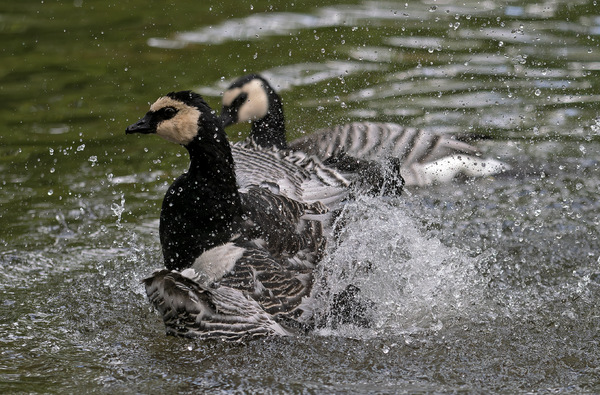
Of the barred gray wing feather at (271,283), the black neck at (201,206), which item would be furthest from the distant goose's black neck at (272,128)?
the barred gray wing feather at (271,283)

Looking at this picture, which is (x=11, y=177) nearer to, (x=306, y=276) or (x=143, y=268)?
(x=143, y=268)

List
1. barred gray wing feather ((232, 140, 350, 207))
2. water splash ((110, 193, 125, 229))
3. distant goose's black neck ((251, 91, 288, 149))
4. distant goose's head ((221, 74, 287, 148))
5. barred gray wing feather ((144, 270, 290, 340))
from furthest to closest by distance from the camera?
distant goose's head ((221, 74, 287, 148))
distant goose's black neck ((251, 91, 288, 149))
water splash ((110, 193, 125, 229))
barred gray wing feather ((232, 140, 350, 207))
barred gray wing feather ((144, 270, 290, 340))

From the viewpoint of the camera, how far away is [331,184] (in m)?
7.20

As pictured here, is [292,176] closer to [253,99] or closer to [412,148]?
[412,148]

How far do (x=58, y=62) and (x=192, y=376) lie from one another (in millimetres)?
6794

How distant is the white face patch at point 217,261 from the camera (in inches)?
224

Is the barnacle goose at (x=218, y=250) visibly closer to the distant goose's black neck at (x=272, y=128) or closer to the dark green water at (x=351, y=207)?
the dark green water at (x=351, y=207)

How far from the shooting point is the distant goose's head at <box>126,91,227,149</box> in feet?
19.1

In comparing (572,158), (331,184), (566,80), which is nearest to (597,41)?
(566,80)

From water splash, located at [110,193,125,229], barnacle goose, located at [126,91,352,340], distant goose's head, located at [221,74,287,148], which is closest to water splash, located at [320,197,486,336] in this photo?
barnacle goose, located at [126,91,352,340]

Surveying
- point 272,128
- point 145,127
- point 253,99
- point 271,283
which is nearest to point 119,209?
point 272,128

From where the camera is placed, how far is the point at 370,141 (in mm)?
8727

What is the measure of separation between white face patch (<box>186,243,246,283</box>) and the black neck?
0.06m

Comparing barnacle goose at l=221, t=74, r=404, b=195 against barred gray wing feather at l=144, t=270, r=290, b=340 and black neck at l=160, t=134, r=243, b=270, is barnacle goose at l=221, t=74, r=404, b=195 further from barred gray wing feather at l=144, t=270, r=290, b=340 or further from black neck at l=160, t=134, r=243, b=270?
barred gray wing feather at l=144, t=270, r=290, b=340
